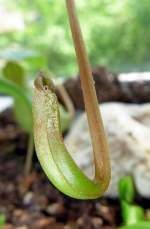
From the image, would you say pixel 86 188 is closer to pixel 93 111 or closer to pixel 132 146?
pixel 93 111

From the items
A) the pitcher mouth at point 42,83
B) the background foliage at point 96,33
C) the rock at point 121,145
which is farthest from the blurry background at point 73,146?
the pitcher mouth at point 42,83

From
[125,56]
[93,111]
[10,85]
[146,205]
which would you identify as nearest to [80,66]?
[93,111]

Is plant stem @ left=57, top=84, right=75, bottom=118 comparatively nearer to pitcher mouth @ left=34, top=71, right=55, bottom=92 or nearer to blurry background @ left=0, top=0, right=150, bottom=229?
blurry background @ left=0, top=0, right=150, bottom=229

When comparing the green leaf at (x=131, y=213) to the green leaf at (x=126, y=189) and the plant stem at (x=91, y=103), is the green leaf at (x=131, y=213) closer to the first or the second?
the green leaf at (x=126, y=189)

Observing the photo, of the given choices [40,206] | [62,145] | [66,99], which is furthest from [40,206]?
[62,145]

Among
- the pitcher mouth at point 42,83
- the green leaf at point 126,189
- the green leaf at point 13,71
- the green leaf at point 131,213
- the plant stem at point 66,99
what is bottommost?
the green leaf at point 131,213

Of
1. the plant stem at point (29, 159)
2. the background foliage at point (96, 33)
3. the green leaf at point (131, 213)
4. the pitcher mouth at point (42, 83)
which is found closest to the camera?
the pitcher mouth at point (42, 83)
